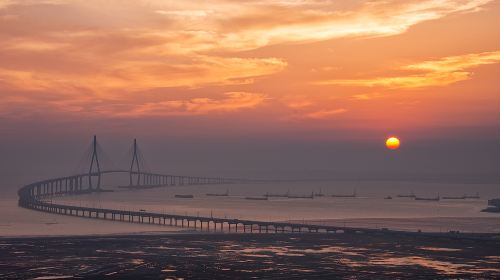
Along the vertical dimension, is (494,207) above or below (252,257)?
above

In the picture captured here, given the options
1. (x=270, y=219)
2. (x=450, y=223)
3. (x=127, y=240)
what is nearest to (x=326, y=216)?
(x=270, y=219)

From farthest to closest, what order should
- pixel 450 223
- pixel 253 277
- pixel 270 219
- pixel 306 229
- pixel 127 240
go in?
pixel 270 219, pixel 450 223, pixel 306 229, pixel 127 240, pixel 253 277

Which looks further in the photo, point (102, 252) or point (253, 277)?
point (102, 252)

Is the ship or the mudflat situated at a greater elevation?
the ship

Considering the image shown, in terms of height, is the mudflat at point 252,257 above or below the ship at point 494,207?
below

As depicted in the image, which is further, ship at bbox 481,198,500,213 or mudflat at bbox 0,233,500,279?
ship at bbox 481,198,500,213

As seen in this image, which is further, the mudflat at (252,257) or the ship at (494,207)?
the ship at (494,207)

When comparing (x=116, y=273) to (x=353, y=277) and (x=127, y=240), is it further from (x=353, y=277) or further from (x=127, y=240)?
(x=127, y=240)

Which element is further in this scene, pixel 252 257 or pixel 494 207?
pixel 494 207
